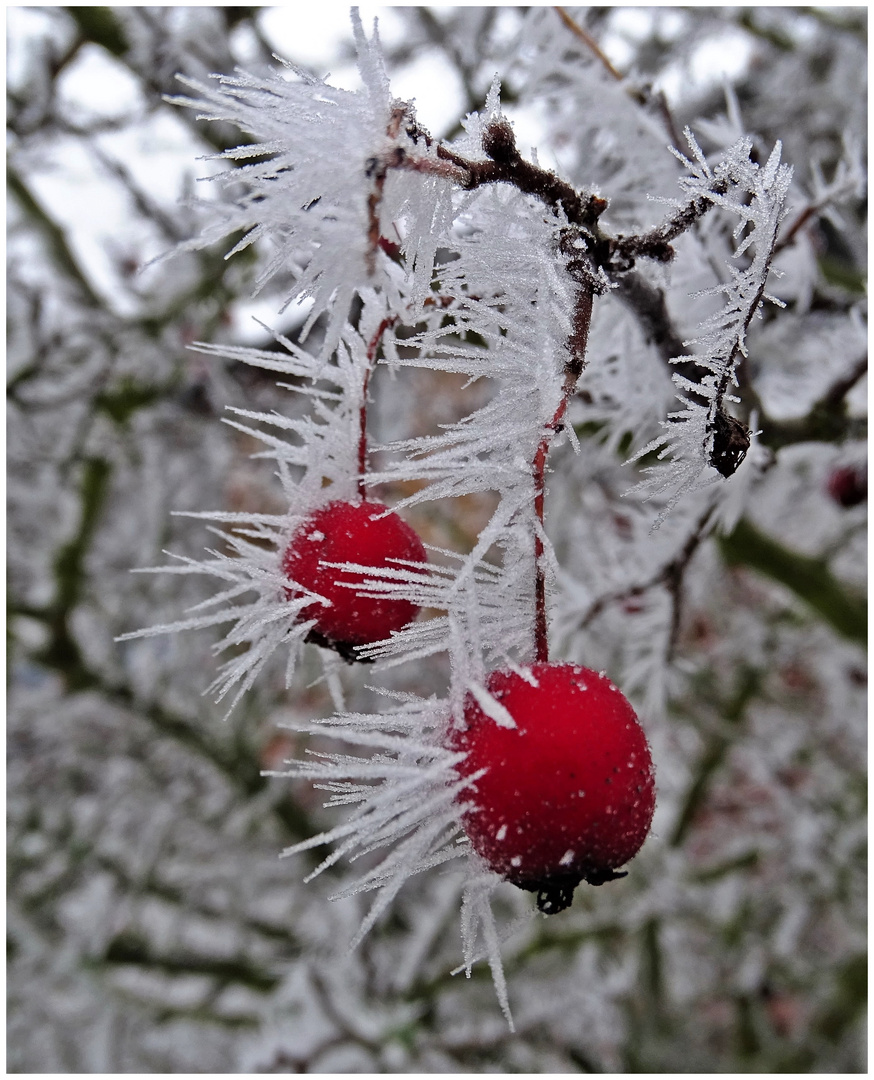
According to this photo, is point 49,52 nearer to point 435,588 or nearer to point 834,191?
point 834,191

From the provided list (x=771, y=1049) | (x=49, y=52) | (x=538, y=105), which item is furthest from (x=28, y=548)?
(x=771, y=1049)

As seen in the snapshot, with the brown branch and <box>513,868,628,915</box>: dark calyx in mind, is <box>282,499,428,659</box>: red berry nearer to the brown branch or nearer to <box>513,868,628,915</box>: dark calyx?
<box>513,868,628,915</box>: dark calyx

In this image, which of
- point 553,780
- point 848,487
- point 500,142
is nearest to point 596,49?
point 500,142

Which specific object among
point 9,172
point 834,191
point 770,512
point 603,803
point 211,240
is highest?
point 9,172

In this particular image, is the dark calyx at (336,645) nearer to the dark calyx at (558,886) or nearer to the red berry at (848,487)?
the dark calyx at (558,886)

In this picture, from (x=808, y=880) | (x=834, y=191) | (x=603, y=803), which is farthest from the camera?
(x=808, y=880)

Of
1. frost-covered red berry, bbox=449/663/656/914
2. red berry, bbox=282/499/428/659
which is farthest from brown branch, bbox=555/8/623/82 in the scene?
frost-covered red berry, bbox=449/663/656/914
